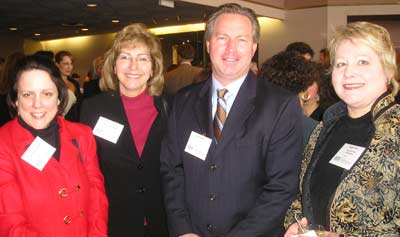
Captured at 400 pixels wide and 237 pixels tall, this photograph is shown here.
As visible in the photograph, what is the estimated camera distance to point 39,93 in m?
2.10

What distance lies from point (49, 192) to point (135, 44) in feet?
3.38

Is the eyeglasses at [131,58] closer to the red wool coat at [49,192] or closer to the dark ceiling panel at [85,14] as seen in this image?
the red wool coat at [49,192]

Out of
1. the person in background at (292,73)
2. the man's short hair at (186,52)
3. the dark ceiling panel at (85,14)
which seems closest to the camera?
the person in background at (292,73)

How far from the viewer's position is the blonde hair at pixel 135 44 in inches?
99.3

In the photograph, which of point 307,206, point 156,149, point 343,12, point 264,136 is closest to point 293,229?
point 307,206

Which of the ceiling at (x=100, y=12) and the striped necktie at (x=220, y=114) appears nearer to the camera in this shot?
the striped necktie at (x=220, y=114)

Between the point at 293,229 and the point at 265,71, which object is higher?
the point at 265,71

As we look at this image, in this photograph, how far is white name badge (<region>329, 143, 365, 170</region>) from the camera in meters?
1.69

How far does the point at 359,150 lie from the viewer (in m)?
1.70

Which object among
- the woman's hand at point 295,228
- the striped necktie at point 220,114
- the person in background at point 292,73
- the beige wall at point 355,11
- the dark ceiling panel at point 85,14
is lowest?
the woman's hand at point 295,228

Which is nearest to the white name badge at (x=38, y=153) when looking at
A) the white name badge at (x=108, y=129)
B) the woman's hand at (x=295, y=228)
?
the white name badge at (x=108, y=129)

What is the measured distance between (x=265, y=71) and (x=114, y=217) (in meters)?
1.34

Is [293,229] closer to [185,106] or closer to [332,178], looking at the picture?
[332,178]

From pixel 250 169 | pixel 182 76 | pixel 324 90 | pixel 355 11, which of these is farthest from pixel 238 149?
pixel 355 11
